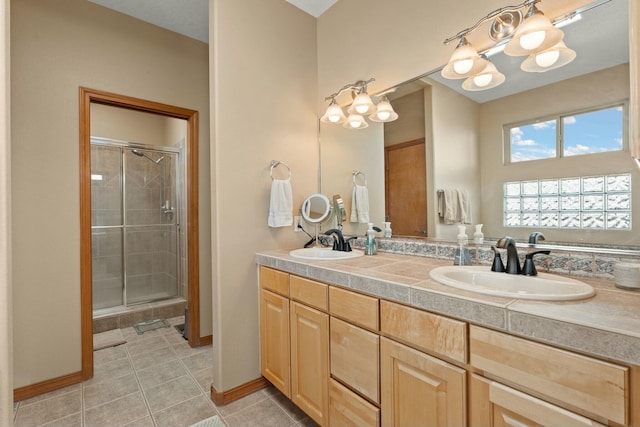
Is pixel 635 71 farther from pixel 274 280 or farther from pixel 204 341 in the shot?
pixel 204 341

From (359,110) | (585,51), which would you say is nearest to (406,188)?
(359,110)

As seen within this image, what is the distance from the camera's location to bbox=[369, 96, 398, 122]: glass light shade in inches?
74.1

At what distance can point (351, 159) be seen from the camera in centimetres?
216

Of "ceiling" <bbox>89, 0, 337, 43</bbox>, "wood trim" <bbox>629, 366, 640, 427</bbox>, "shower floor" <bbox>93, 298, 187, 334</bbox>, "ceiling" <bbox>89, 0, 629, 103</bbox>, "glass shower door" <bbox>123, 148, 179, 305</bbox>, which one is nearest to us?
"wood trim" <bbox>629, 366, 640, 427</bbox>

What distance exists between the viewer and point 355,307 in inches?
49.2

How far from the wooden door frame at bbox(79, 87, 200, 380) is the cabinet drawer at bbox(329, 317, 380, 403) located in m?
1.72

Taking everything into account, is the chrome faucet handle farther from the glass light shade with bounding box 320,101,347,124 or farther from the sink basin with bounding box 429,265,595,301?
the glass light shade with bounding box 320,101,347,124

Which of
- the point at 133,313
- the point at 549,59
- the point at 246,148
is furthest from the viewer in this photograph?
the point at 133,313

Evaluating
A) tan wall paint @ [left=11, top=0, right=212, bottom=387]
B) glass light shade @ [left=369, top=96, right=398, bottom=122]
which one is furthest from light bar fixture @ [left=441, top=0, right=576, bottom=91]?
tan wall paint @ [left=11, top=0, right=212, bottom=387]

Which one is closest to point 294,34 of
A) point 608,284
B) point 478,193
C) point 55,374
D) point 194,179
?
point 194,179

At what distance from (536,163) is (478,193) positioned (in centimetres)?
28

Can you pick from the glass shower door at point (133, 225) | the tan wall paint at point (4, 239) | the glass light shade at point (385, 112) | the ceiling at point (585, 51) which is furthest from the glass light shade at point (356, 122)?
the glass shower door at point (133, 225)

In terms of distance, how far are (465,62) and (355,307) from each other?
1269 millimetres

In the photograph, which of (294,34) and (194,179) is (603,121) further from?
(194,179)
